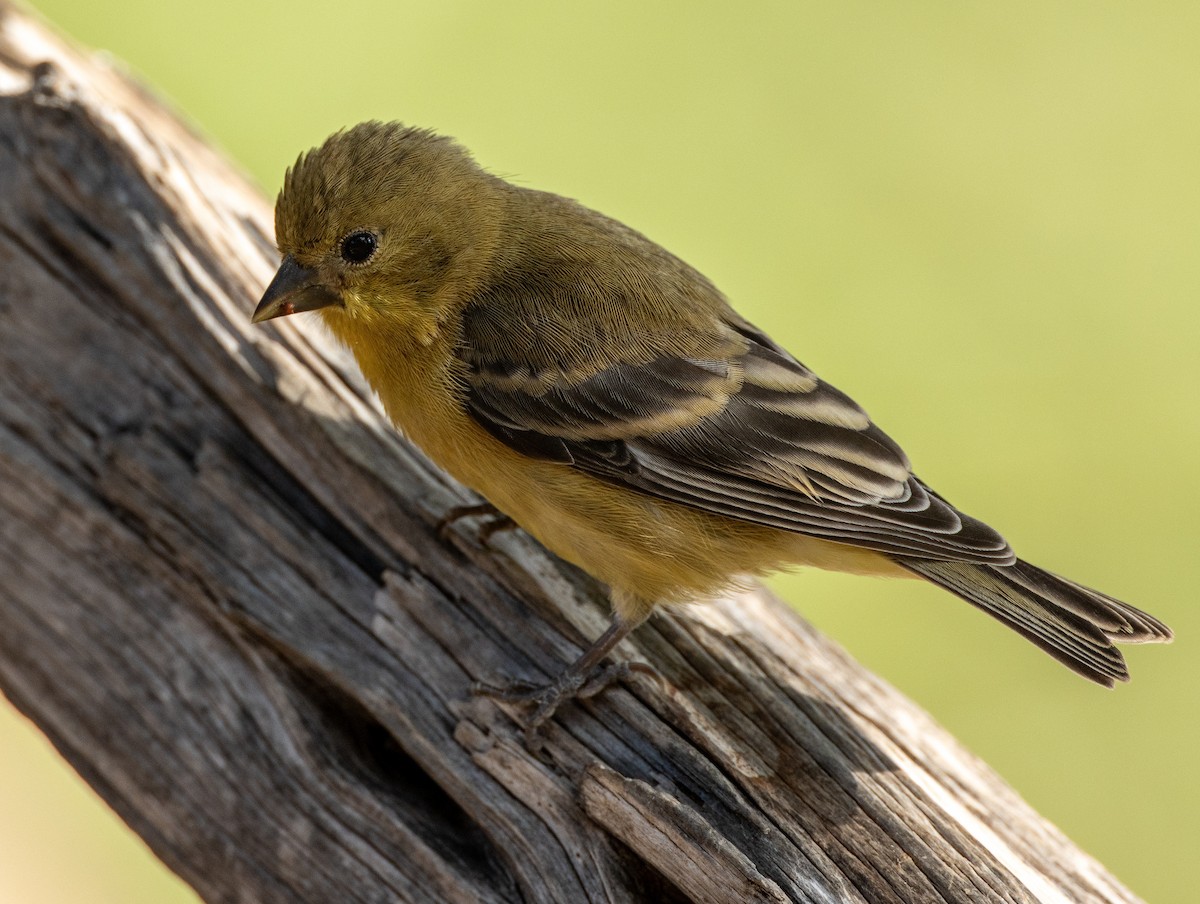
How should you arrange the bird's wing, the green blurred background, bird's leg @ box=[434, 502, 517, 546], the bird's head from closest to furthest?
1. the bird's wing
2. the bird's head
3. bird's leg @ box=[434, 502, 517, 546]
4. the green blurred background

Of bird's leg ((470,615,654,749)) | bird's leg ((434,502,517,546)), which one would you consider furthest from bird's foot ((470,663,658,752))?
bird's leg ((434,502,517,546))

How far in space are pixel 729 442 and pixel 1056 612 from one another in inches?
48.0

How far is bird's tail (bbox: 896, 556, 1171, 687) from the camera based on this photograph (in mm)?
4270

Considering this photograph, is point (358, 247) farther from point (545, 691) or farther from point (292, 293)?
point (545, 691)

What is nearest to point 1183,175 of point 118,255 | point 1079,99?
point 1079,99

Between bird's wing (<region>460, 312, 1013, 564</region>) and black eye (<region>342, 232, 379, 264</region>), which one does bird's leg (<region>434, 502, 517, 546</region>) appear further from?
black eye (<region>342, 232, 379, 264</region>)

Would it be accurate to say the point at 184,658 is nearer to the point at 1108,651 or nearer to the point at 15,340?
the point at 15,340

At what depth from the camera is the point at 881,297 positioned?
8906mm

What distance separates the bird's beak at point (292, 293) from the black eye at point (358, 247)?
0.43 feet

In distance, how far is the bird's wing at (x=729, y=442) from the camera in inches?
171

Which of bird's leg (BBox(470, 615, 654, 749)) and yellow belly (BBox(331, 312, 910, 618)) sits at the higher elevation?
yellow belly (BBox(331, 312, 910, 618))

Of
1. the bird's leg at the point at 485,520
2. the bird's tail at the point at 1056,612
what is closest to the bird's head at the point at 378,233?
the bird's leg at the point at 485,520

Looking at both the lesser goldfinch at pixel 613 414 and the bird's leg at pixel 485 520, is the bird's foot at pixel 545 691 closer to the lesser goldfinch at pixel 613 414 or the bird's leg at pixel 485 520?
the lesser goldfinch at pixel 613 414

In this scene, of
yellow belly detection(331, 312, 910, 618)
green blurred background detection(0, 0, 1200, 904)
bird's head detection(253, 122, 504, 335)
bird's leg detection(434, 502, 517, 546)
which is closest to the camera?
yellow belly detection(331, 312, 910, 618)
